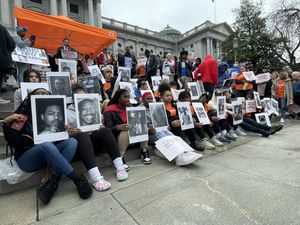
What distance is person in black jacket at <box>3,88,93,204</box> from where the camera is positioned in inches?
85.5

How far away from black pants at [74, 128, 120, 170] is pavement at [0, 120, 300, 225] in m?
0.33

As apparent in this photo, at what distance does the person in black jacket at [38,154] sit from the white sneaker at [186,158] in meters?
1.30

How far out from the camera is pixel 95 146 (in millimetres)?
2871

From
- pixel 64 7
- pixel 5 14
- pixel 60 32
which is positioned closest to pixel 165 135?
pixel 60 32

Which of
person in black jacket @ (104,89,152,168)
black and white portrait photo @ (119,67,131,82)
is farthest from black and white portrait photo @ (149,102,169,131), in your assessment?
black and white portrait photo @ (119,67,131,82)

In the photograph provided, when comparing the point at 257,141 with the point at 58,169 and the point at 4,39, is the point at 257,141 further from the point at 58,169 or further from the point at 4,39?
the point at 4,39

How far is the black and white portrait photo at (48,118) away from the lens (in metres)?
2.23

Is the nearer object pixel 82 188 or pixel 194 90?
pixel 82 188

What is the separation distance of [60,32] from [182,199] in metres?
5.91

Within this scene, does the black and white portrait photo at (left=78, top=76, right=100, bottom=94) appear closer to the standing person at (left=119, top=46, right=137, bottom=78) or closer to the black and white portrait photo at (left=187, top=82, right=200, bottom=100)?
the black and white portrait photo at (left=187, top=82, right=200, bottom=100)

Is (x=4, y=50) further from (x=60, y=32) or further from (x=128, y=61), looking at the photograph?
(x=128, y=61)

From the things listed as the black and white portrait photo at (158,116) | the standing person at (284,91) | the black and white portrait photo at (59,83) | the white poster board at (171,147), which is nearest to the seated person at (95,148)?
the black and white portrait photo at (59,83)

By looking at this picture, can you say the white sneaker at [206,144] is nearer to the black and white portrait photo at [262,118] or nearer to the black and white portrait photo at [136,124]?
the black and white portrait photo at [136,124]

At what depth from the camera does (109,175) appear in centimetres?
279
